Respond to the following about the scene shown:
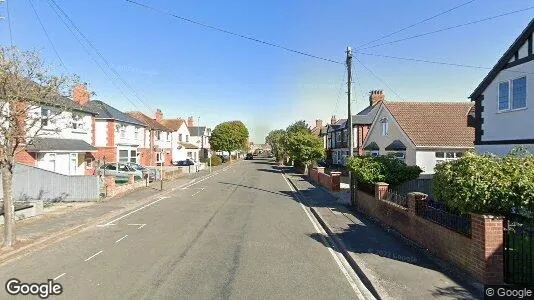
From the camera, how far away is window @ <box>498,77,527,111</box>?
1481 centimetres

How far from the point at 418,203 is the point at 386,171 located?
5.01 metres

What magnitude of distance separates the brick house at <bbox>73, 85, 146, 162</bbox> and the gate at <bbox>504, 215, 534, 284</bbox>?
32277 mm

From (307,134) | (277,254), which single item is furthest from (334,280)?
(307,134)

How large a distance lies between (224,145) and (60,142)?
57.6 meters

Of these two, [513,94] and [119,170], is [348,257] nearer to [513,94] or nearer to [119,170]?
[513,94]

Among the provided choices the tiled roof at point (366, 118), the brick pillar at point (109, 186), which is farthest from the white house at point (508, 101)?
the tiled roof at point (366, 118)

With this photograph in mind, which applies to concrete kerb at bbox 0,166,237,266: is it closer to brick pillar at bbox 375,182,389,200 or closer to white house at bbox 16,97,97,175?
white house at bbox 16,97,97,175

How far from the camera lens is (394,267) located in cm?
897

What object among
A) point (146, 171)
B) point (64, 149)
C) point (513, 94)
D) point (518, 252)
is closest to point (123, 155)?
point (146, 171)

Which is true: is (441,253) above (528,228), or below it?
below

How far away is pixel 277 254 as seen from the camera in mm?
10375

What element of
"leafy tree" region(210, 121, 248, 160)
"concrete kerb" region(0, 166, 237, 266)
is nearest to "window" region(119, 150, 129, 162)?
"concrete kerb" region(0, 166, 237, 266)

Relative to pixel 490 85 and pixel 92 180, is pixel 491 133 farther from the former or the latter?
pixel 92 180

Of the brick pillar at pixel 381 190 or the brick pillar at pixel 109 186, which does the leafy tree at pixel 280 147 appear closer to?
the brick pillar at pixel 109 186
